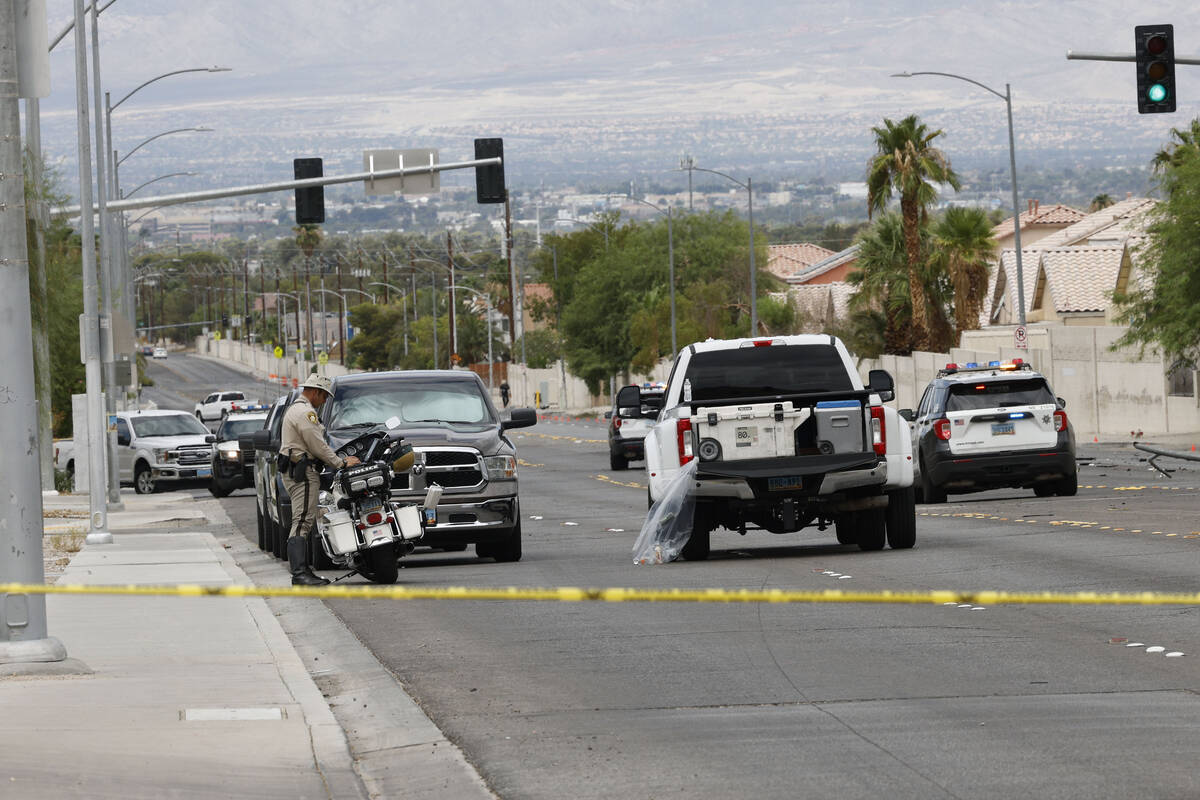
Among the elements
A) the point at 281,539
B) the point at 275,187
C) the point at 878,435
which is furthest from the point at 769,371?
the point at 275,187

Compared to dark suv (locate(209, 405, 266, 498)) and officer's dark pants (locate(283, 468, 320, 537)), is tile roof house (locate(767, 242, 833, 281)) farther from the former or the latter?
officer's dark pants (locate(283, 468, 320, 537))

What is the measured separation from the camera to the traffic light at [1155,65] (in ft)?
98.8

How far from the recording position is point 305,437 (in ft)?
56.9

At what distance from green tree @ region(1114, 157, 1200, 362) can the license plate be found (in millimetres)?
24963

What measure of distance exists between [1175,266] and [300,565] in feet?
95.1

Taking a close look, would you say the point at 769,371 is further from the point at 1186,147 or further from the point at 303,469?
the point at 1186,147

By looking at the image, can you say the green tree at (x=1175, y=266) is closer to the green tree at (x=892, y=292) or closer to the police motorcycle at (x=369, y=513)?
the green tree at (x=892, y=292)

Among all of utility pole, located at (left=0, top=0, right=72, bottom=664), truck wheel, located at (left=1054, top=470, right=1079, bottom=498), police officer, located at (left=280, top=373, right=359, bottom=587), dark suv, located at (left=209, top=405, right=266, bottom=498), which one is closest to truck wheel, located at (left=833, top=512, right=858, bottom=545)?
police officer, located at (left=280, top=373, right=359, bottom=587)

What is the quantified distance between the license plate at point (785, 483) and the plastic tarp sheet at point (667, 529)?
77 centimetres

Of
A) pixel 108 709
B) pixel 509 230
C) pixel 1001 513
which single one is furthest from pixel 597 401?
pixel 108 709

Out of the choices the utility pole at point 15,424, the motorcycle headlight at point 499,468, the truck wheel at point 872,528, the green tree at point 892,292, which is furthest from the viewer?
the green tree at point 892,292

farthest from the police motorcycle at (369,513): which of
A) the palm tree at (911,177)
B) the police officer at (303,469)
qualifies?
the palm tree at (911,177)

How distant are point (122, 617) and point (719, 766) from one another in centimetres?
792

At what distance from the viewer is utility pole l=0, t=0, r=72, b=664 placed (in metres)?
12.1
